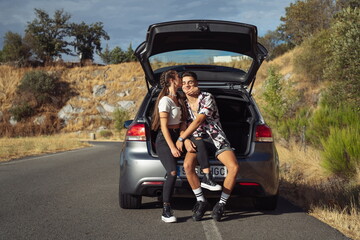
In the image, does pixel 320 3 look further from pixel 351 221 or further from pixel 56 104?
pixel 351 221

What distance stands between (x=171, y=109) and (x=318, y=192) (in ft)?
9.86

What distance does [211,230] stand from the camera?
3.93 metres

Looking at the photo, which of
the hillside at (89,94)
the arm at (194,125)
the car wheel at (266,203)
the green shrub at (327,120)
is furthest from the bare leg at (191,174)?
the hillside at (89,94)

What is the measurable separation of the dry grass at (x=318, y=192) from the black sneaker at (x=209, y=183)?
4.42 ft

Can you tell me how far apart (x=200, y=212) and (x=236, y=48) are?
2.65m

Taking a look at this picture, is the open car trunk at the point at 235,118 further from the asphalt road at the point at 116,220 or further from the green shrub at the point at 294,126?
the green shrub at the point at 294,126

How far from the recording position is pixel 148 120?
16.0 feet

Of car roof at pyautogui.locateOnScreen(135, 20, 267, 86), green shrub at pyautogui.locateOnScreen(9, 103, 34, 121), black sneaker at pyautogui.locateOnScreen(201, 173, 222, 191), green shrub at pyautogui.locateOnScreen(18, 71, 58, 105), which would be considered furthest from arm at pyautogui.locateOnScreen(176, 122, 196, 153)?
green shrub at pyautogui.locateOnScreen(18, 71, 58, 105)

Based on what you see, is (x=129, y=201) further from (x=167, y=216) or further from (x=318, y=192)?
(x=318, y=192)

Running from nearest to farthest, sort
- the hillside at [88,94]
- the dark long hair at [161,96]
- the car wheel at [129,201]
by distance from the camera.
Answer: the dark long hair at [161,96] < the car wheel at [129,201] < the hillside at [88,94]

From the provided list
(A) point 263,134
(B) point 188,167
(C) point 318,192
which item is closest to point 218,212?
(B) point 188,167

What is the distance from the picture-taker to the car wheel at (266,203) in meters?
4.74

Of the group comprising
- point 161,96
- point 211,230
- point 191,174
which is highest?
point 161,96

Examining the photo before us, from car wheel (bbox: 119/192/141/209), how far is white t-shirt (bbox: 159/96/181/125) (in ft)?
3.55
